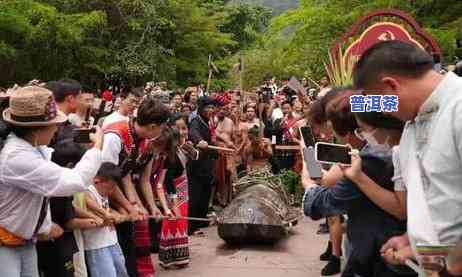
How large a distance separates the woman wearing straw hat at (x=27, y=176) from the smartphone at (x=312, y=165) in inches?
52.9

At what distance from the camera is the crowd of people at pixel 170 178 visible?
2266mm

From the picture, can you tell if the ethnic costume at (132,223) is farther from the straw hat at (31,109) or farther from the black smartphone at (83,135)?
the straw hat at (31,109)

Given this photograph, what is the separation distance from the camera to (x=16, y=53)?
17.6m

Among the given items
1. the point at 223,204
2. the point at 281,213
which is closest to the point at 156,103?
the point at 281,213

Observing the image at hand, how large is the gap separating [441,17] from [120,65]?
1074 cm

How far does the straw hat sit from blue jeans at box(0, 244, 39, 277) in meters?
0.76

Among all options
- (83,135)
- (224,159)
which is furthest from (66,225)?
(224,159)

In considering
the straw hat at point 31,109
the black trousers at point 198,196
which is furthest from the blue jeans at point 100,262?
the black trousers at point 198,196

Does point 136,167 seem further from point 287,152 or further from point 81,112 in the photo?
point 287,152

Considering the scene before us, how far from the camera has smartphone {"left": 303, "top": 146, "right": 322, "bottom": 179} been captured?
11.6 feet

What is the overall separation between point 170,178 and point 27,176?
4076mm

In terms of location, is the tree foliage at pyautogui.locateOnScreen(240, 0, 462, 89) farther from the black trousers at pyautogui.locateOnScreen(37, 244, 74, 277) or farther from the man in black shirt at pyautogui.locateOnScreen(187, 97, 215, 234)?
the black trousers at pyautogui.locateOnScreen(37, 244, 74, 277)

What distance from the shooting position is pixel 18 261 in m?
3.97

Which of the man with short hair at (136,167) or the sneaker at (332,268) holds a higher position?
the man with short hair at (136,167)
